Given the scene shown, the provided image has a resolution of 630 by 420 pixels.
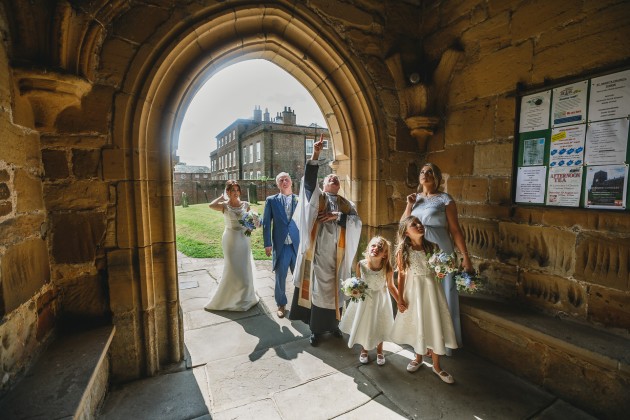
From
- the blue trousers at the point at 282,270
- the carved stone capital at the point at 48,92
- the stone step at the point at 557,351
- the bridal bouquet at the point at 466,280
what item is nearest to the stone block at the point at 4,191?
the carved stone capital at the point at 48,92

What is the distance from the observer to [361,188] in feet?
11.2

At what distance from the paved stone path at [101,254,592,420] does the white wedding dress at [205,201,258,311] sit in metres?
0.67

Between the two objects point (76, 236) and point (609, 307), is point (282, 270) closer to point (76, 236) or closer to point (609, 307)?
point (76, 236)

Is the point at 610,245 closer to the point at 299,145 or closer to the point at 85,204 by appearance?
the point at 85,204

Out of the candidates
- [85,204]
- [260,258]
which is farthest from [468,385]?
[260,258]

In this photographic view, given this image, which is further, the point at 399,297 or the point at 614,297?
the point at 399,297

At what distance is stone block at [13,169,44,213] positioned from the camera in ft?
5.79

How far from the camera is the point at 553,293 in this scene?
2422 mm

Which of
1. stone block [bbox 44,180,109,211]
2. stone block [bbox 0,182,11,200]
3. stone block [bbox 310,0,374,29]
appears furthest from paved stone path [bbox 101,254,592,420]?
stone block [bbox 310,0,374,29]

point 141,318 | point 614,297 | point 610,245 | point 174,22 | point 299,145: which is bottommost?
point 141,318

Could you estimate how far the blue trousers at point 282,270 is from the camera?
3.65m

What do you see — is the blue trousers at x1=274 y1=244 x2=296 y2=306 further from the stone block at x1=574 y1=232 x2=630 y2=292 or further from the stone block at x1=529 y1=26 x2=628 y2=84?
the stone block at x1=529 y1=26 x2=628 y2=84

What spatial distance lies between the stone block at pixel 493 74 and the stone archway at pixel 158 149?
1.36 metres

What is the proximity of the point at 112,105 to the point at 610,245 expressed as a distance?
3790 mm
